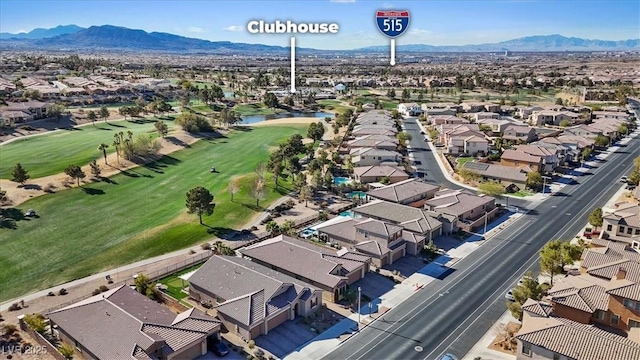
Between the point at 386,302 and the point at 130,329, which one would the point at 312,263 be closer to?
the point at 386,302

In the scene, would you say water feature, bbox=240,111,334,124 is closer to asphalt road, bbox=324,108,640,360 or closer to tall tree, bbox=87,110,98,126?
tall tree, bbox=87,110,98,126

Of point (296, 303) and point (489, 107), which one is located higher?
point (489, 107)

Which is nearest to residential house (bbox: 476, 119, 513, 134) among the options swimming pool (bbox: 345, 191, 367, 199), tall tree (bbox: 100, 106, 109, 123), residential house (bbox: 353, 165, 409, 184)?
residential house (bbox: 353, 165, 409, 184)

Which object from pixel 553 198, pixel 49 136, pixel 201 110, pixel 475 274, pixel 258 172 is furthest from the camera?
pixel 201 110

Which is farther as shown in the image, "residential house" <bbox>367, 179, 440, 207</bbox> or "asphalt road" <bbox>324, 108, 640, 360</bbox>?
"residential house" <bbox>367, 179, 440, 207</bbox>

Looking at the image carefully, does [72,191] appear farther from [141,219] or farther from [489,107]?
[489,107]

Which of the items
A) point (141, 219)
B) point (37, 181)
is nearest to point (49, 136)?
point (37, 181)

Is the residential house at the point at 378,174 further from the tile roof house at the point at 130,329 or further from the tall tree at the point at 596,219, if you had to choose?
the tile roof house at the point at 130,329
